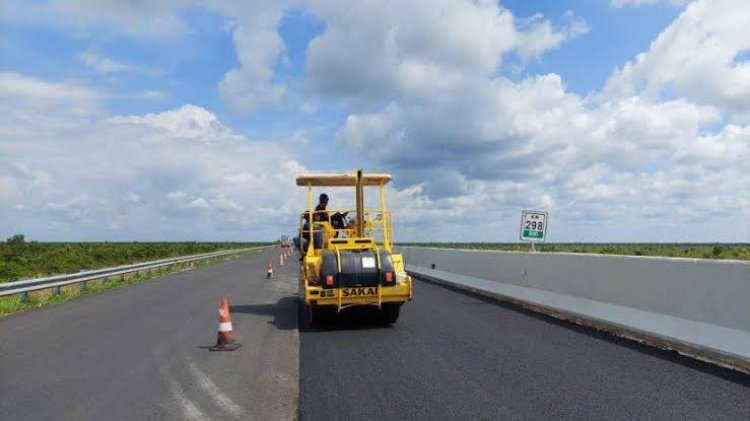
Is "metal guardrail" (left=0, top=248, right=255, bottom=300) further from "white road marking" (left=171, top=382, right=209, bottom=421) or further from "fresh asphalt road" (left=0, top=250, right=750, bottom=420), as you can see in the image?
"white road marking" (left=171, top=382, right=209, bottom=421)

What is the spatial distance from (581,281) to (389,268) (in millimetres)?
3455

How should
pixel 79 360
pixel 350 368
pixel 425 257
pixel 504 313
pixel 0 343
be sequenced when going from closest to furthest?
1. pixel 350 368
2. pixel 79 360
3. pixel 0 343
4. pixel 504 313
5. pixel 425 257

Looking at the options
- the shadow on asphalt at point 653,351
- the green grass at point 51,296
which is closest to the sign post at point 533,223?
the shadow on asphalt at point 653,351

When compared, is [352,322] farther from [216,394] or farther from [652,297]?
[216,394]

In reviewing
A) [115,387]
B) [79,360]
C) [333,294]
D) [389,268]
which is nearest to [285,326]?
[333,294]

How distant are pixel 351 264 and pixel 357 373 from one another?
13.4 feet

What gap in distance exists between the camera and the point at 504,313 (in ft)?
43.8

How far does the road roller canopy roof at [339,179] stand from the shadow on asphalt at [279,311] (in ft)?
9.15

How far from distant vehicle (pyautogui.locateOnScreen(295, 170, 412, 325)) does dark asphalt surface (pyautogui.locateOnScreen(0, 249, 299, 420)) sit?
92 cm

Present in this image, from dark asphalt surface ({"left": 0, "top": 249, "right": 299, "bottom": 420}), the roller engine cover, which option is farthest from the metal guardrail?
the roller engine cover

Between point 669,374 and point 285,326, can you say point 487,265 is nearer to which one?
point 285,326

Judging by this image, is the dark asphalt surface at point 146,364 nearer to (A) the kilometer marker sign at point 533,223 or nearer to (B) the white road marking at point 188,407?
(B) the white road marking at point 188,407

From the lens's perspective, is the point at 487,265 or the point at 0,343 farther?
the point at 487,265

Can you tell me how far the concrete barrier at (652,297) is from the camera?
8.11m
